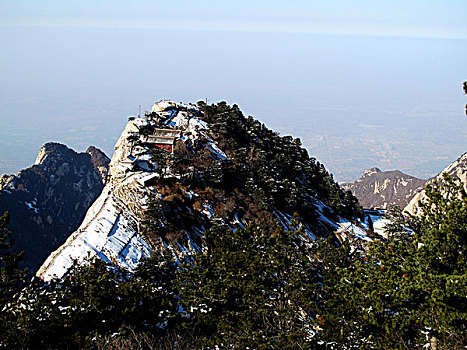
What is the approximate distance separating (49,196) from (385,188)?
112 metres

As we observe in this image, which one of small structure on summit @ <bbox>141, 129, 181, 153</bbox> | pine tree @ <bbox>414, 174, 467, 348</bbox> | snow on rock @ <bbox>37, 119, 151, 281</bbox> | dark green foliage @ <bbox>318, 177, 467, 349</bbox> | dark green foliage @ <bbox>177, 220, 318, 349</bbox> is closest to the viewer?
pine tree @ <bbox>414, 174, 467, 348</bbox>

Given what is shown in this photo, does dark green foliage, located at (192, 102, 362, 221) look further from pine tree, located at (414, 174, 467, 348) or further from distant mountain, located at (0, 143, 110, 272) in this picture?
distant mountain, located at (0, 143, 110, 272)

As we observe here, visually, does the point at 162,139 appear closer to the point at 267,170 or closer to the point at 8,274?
the point at 267,170

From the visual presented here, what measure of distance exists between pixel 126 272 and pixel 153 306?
9.37 meters

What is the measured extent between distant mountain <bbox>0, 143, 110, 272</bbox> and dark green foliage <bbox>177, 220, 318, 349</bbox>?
52.9 m

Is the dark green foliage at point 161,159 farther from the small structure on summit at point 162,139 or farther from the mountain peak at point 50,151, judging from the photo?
the mountain peak at point 50,151

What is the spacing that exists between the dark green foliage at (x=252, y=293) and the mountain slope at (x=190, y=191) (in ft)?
40.2

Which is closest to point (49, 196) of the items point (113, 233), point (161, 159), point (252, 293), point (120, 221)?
point (161, 159)

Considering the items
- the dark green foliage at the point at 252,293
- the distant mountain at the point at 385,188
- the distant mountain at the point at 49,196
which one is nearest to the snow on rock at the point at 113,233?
Result: the dark green foliage at the point at 252,293

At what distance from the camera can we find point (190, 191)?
39.0m

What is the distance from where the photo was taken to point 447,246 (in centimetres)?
1195

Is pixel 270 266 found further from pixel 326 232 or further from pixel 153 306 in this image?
pixel 326 232

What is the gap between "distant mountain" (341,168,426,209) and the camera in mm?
124819

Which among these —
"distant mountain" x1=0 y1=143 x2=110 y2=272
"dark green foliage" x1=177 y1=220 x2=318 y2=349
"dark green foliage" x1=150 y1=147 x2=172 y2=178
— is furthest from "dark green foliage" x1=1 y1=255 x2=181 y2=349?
"distant mountain" x1=0 y1=143 x2=110 y2=272
